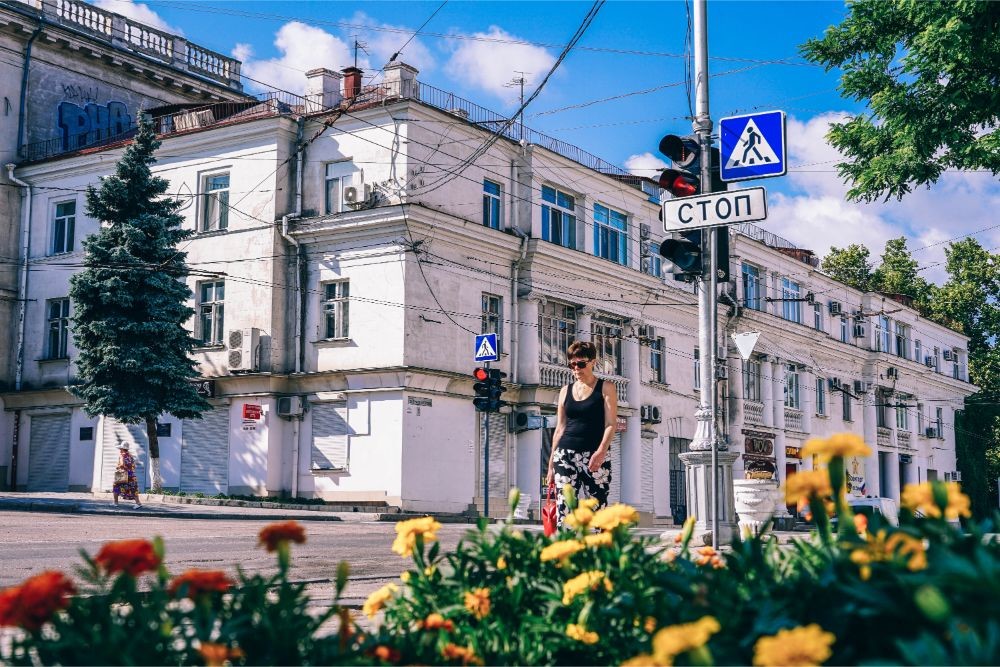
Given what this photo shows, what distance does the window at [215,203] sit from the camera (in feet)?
108

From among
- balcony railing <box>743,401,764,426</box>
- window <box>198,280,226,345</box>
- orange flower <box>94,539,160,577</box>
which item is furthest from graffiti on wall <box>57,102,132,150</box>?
orange flower <box>94,539,160,577</box>

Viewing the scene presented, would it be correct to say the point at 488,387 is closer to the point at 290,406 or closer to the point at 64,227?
the point at 290,406

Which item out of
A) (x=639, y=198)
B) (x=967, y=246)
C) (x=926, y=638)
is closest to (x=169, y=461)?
(x=639, y=198)

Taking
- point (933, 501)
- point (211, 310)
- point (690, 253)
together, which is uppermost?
point (211, 310)

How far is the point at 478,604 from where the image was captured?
352cm

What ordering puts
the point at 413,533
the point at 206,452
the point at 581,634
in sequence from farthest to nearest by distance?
→ the point at 206,452
the point at 413,533
the point at 581,634

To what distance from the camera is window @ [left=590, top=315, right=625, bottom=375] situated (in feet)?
120

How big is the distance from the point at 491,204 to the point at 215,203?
8.23 m

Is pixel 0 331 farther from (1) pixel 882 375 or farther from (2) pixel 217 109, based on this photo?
(1) pixel 882 375

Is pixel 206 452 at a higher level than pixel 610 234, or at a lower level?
lower

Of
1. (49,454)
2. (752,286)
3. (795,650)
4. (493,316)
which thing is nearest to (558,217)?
(493,316)

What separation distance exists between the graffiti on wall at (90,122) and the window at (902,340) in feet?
135

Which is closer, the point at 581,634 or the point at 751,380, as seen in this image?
the point at 581,634

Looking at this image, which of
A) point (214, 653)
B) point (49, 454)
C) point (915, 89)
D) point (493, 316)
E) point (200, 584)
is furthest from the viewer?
point (49, 454)
